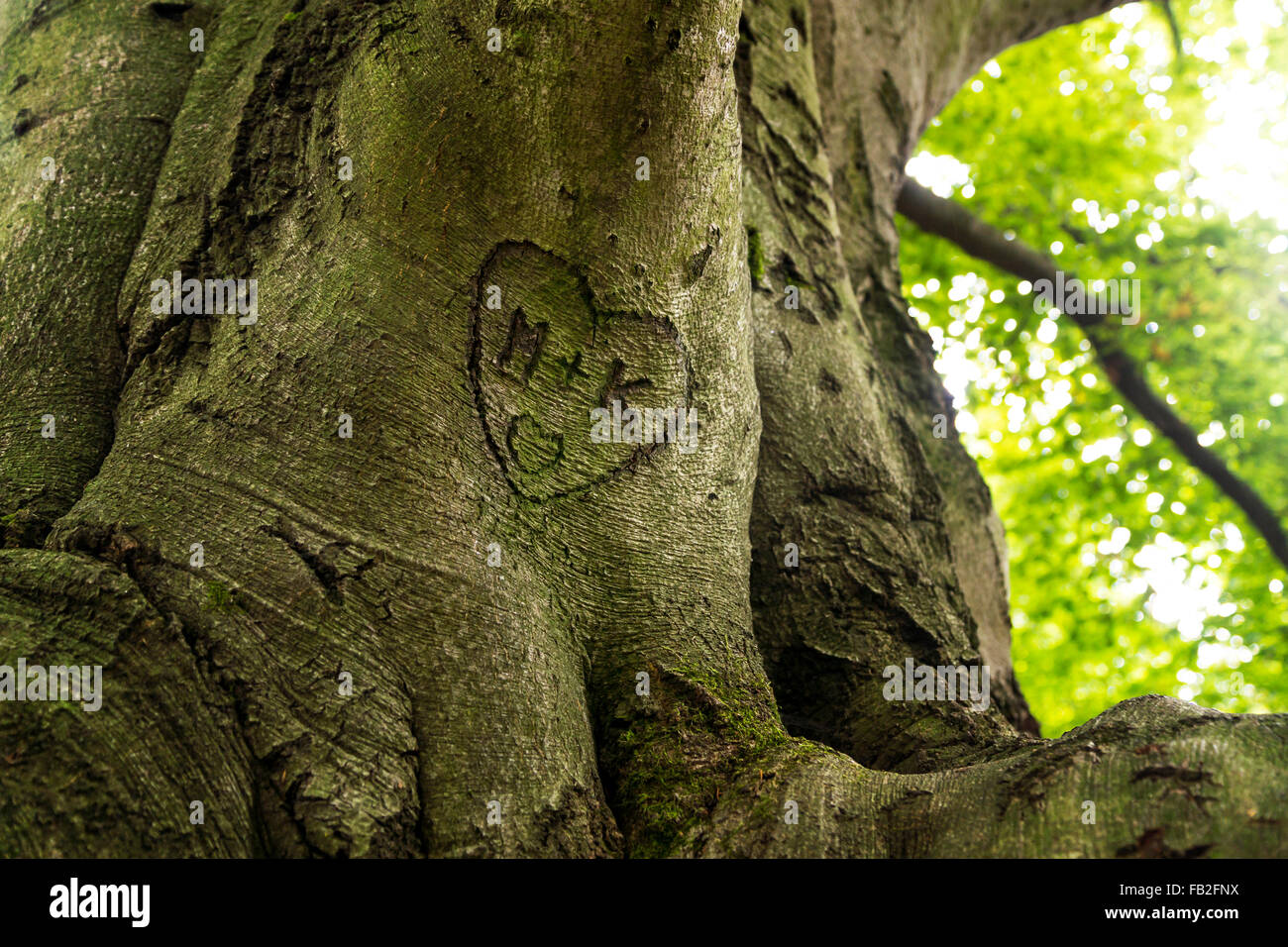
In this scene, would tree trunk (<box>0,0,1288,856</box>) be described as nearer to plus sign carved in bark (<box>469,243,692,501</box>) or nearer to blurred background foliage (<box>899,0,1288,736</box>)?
plus sign carved in bark (<box>469,243,692,501</box>)

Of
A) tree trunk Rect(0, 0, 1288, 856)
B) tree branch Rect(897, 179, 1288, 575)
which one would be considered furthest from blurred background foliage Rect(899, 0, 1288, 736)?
tree trunk Rect(0, 0, 1288, 856)

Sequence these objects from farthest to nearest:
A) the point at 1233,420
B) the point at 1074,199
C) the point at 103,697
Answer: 1. the point at 1074,199
2. the point at 1233,420
3. the point at 103,697

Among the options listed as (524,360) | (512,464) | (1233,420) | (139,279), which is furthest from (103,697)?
(1233,420)

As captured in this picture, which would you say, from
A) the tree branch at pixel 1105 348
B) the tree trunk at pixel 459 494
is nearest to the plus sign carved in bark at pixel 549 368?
the tree trunk at pixel 459 494

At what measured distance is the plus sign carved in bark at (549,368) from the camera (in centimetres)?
215

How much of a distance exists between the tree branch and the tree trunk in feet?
12.7

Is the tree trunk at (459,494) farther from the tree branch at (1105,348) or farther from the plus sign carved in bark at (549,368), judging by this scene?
the tree branch at (1105,348)

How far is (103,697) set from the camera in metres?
1.62

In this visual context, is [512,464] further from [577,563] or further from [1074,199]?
[1074,199]

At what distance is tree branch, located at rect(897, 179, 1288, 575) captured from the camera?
645 cm

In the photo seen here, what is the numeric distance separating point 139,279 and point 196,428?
0.62 metres

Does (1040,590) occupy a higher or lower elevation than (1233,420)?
lower

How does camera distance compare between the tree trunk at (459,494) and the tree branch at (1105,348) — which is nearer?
the tree trunk at (459,494)

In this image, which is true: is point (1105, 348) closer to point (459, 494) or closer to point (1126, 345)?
point (1126, 345)
